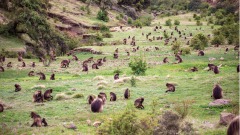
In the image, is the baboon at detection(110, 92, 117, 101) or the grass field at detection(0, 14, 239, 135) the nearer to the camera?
the grass field at detection(0, 14, 239, 135)

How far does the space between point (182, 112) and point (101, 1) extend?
85245 mm

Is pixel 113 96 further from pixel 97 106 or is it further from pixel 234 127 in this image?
pixel 234 127

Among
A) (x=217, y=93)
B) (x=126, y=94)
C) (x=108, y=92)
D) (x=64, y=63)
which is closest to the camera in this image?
(x=217, y=93)

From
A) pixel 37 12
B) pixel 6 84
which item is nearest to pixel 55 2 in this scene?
pixel 37 12

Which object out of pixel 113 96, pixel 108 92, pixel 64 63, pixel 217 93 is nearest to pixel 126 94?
pixel 113 96

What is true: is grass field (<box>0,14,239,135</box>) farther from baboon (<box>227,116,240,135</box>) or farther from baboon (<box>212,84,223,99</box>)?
baboon (<box>227,116,240,135</box>)

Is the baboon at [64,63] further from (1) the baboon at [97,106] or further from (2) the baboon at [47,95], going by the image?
(1) the baboon at [97,106]

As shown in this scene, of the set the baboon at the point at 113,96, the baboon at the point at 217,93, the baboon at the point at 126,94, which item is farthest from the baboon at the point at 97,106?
the baboon at the point at 217,93

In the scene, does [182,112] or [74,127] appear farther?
[74,127]

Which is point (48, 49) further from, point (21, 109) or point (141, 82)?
point (21, 109)

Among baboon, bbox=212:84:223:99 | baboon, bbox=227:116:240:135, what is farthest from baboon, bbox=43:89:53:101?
baboon, bbox=227:116:240:135

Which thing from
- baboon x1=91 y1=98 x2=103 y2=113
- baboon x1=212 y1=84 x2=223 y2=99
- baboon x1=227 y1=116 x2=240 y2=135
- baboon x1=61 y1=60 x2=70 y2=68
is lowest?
baboon x1=91 y1=98 x2=103 y2=113

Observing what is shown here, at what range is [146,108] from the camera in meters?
14.6

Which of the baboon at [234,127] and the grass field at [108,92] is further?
the grass field at [108,92]
